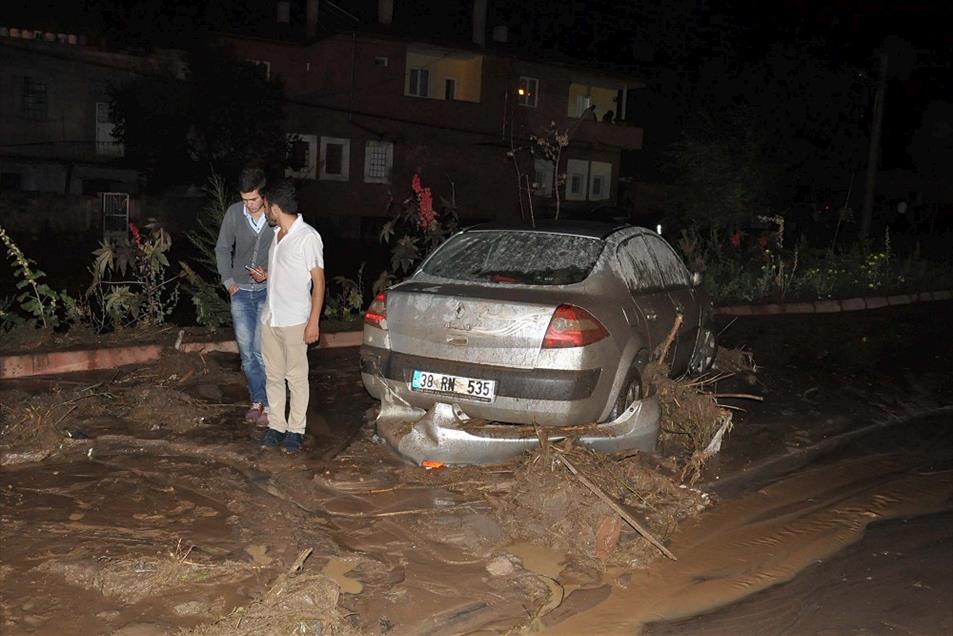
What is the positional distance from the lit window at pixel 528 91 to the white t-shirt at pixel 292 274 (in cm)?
3307

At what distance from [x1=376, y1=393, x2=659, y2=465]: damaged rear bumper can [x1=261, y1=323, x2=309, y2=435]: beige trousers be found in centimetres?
70

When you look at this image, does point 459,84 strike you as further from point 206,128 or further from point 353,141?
point 206,128

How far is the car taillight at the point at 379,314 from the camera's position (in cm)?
657

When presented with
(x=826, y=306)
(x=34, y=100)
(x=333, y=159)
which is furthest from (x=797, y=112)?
(x=34, y=100)

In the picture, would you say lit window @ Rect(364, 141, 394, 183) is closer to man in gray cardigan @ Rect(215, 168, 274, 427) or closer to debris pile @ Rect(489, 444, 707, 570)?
man in gray cardigan @ Rect(215, 168, 274, 427)

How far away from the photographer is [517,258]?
6914 mm

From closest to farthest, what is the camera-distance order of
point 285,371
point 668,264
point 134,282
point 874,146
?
point 285,371
point 668,264
point 134,282
point 874,146

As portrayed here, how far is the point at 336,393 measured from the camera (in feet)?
28.0

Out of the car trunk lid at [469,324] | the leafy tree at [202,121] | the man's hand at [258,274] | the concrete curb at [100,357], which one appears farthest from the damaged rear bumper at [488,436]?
the leafy tree at [202,121]

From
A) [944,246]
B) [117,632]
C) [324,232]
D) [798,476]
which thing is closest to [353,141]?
[324,232]

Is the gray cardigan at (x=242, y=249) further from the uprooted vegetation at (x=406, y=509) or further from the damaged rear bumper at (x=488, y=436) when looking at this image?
the damaged rear bumper at (x=488, y=436)

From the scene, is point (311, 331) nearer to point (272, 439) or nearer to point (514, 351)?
point (272, 439)

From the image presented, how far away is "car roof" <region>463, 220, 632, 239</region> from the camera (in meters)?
7.11

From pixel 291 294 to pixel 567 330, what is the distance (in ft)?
6.03
